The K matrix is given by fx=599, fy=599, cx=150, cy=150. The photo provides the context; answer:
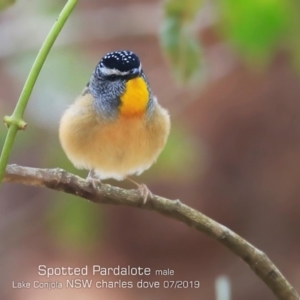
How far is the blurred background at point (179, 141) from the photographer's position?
3.95ft

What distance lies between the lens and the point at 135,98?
1268 mm

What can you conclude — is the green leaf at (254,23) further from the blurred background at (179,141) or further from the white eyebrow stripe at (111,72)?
the white eyebrow stripe at (111,72)

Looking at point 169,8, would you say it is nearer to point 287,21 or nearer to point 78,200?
point 287,21

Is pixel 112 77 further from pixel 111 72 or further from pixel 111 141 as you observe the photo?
pixel 111 141

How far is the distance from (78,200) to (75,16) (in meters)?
0.91

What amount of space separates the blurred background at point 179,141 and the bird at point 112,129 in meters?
0.10

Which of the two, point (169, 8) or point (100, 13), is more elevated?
point (100, 13)

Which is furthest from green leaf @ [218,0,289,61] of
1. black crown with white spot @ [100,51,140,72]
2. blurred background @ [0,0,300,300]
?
black crown with white spot @ [100,51,140,72]

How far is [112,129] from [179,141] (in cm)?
28

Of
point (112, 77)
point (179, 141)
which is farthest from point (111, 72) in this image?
point (179, 141)

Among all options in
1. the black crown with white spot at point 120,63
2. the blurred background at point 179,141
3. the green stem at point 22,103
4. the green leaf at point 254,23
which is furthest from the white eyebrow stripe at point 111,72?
the green stem at point 22,103

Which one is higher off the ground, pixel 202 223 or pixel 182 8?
pixel 182 8

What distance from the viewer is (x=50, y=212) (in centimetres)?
168

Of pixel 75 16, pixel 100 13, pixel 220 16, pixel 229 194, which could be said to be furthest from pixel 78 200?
pixel 229 194
